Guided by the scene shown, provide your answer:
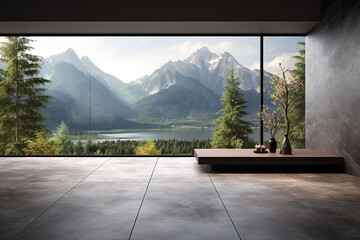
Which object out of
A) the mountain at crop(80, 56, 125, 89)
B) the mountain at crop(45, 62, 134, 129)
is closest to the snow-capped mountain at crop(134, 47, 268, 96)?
the mountain at crop(80, 56, 125, 89)

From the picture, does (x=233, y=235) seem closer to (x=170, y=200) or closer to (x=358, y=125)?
(x=170, y=200)

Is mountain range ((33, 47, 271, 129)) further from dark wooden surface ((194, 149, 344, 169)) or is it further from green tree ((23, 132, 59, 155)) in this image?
dark wooden surface ((194, 149, 344, 169))

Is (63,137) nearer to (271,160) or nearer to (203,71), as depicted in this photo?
(203,71)

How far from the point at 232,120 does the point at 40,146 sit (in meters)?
7.29

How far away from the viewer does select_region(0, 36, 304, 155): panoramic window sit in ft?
33.3

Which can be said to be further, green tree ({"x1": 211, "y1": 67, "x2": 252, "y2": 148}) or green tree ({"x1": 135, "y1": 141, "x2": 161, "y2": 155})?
green tree ({"x1": 211, "y1": 67, "x2": 252, "y2": 148})

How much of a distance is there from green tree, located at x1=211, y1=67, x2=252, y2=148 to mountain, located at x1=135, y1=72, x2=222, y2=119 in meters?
0.88

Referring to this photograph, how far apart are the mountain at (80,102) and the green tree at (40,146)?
640 mm

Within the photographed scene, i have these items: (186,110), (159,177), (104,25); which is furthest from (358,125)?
(186,110)

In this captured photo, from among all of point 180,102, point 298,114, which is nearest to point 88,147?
point 180,102

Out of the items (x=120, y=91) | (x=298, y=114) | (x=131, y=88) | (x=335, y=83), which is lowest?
(x=298, y=114)

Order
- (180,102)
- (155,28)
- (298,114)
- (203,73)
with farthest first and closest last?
1. (298,114)
2. (180,102)
3. (203,73)
4. (155,28)

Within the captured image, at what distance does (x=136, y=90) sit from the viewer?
1087 cm
